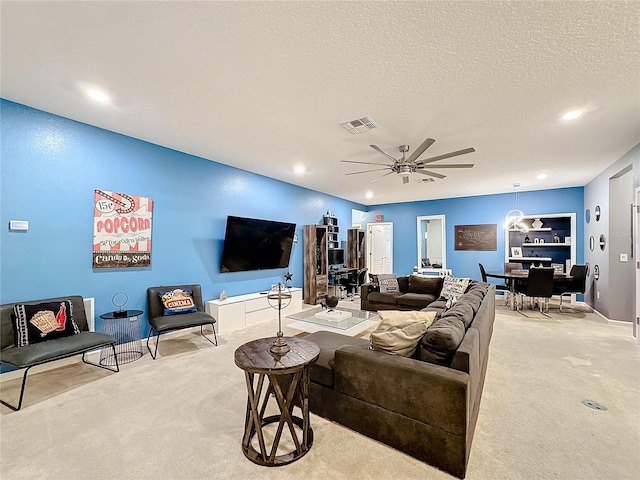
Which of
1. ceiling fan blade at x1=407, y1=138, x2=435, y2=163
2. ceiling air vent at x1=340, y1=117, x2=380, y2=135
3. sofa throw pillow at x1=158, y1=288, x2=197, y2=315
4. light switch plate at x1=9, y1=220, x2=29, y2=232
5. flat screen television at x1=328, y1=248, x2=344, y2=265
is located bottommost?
sofa throw pillow at x1=158, y1=288, x2=197, y2=315

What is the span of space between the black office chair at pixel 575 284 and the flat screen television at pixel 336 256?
15.1 ft

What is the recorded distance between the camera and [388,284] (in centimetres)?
570

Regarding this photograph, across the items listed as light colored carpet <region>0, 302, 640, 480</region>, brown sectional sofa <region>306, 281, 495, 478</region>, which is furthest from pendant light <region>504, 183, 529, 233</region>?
brown sectional sofa <region>306, 281, 495, 478</region>

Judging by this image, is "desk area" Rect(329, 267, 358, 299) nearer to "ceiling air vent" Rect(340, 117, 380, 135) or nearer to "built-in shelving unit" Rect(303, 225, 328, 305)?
"built-in shelving unit" Rect(303, 225, 328, 305)

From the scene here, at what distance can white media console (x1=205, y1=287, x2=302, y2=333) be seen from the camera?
4.49 m

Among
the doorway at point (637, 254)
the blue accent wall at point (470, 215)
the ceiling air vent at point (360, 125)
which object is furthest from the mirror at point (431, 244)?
the ceiling air vent at point (360, 125)

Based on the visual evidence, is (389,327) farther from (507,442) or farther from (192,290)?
(192,290)

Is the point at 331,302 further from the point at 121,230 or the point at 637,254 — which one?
the point at 637,254

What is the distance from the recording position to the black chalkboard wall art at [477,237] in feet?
25.5

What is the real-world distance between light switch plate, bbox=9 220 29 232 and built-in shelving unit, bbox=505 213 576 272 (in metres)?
9.05

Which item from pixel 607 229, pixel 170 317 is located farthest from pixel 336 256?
pixel 607 229

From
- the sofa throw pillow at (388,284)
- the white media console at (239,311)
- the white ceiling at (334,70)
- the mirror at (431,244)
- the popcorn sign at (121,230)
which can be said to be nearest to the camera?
the white ceiling at (334,70)

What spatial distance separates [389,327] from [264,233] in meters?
3.57

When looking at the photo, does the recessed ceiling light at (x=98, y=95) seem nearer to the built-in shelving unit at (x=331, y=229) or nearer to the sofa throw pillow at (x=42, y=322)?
the sofa throw pillow at (x=42, y=322)
